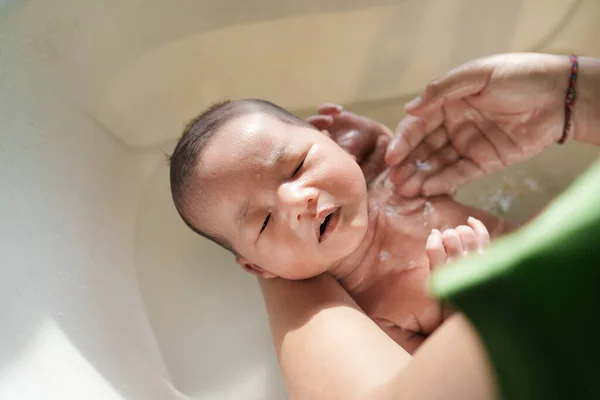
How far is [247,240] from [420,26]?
0.73m

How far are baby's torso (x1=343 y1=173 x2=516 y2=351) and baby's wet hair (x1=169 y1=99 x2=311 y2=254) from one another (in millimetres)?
253

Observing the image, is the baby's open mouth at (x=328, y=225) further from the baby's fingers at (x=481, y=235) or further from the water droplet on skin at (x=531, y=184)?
the water droplet on skin at (x=531, y=184)

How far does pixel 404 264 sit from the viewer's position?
35.3 inches

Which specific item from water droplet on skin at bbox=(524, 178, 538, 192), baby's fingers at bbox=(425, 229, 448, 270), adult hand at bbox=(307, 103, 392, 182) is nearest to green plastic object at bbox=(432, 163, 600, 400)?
baby's fingers at bbox=(425, 229, 448, 270)

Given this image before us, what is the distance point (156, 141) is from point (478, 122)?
749mm

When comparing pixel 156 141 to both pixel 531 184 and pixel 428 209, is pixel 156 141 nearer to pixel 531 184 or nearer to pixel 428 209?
pixel 428 209

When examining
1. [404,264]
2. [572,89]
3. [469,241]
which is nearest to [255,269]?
[404,264]

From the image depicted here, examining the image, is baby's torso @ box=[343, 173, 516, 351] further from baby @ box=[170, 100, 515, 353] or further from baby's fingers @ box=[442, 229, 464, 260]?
baby's fingers @ box=[442, 229, 464, 260]

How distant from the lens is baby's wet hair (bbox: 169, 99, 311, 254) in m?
0.78

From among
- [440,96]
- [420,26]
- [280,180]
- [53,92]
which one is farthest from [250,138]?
[420,26]

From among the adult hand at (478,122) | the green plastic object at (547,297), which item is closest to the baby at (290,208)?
the adult hand at (478,122)

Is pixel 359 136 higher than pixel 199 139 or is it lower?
lower

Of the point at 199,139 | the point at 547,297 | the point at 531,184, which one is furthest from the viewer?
the point at 531,184

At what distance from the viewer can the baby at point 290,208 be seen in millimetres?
761
